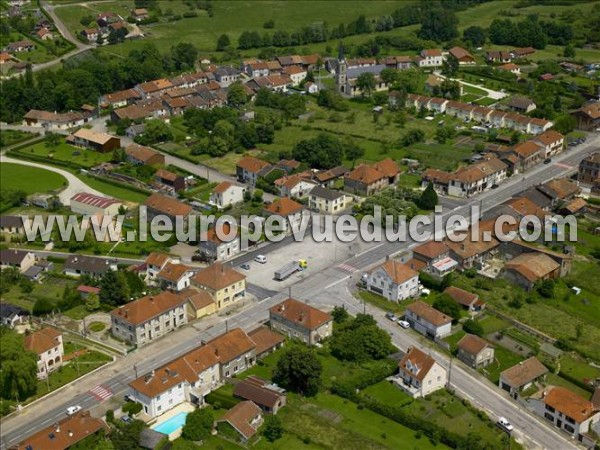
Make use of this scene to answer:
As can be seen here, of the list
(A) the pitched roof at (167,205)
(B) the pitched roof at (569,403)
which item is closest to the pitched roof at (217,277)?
(A) the pitched roof at (167,205)

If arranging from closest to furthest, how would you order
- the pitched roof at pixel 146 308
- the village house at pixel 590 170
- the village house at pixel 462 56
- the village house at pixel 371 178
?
1. the pitched roof at pixel 146 308
2. the village house at pixel 371 178
3. the village house at pixel 590 170
4. the village house at pixel 462 56

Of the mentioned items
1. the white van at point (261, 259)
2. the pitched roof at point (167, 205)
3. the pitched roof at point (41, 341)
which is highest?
the pitched roof at point (167, 205)

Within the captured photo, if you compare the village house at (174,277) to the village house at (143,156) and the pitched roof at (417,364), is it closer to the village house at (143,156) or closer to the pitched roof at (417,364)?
the pitched roof at (417,364)

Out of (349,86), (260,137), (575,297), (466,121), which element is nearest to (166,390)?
(575,297)

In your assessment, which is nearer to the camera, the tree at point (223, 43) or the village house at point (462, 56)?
the village house at point (462, 56)

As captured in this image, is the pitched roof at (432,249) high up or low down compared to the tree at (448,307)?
up

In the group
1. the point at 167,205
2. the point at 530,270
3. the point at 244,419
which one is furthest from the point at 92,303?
→ the point at 530,270

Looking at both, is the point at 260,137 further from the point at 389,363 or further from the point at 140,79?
the point at 389,363

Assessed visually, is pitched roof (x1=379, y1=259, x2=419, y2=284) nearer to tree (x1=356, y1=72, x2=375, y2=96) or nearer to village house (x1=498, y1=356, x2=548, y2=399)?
village house (x1=498, y1=356, x2=548, y2=399)
